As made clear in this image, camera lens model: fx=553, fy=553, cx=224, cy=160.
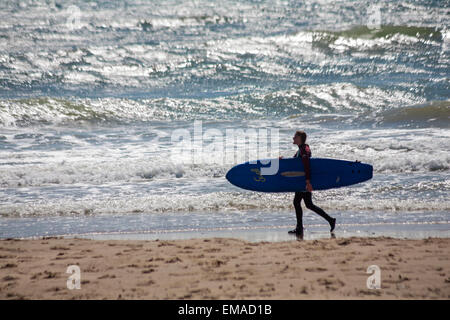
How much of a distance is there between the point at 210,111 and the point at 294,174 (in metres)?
13.8

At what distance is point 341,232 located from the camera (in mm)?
7570

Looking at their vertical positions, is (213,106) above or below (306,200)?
above

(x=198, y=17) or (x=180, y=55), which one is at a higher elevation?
(x=198, y=17)

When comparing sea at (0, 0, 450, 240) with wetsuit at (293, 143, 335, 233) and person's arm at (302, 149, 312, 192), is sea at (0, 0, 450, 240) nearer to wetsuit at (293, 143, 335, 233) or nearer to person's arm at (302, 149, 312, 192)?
wetsuit at (293, 143, 335, 233)

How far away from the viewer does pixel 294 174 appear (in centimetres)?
830

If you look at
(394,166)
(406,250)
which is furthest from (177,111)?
(406,250)

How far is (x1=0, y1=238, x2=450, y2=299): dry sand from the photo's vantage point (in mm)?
4773

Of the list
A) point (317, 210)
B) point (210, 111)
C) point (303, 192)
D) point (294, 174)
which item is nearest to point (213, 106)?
point (210, 111)

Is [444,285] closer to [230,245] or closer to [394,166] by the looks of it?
[230,245]

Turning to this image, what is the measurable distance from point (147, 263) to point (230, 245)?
1.24 metres

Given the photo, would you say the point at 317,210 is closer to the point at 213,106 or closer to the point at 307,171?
the point at 307,171

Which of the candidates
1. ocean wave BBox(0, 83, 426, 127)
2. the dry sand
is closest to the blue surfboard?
the dry sand

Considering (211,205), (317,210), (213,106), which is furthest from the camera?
(213,106)

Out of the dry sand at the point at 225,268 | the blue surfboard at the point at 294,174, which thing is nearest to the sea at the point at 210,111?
the blue surfboard at the point at 294,174
